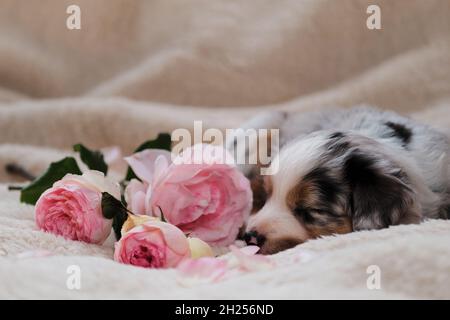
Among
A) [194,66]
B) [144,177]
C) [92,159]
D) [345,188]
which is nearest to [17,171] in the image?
[92,159]

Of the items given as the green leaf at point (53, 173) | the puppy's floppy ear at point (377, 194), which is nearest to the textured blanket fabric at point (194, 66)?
the green leaf at point (53, 173)

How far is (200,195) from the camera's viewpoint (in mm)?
1485

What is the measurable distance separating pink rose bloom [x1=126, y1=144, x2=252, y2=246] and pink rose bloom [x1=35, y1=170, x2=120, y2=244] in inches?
3.9

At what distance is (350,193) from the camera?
1.64 metres

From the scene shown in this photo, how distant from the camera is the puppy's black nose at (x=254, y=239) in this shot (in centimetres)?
159

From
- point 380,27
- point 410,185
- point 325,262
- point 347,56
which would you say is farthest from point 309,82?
point 325,262

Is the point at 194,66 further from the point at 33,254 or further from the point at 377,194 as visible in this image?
the point at 33,254

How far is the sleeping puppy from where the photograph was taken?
5.20 feet

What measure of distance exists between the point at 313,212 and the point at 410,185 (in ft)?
0.79

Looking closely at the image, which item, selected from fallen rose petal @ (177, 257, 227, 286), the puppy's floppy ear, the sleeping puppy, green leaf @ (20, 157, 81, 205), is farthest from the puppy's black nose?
green leaf @ (20, 157, 81, 205)

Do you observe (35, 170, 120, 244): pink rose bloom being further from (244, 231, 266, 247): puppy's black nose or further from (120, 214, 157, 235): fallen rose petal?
(244, 231, 266, 247): puppy's black nose

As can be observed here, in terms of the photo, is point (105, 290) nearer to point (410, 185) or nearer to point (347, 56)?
point (410, 185)

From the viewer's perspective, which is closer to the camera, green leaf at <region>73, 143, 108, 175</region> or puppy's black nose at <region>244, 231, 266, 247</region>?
puppy's black nose at <region>244, 231, 266, 247</region>

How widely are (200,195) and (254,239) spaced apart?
0.63ft
